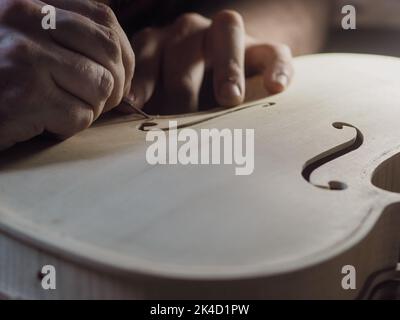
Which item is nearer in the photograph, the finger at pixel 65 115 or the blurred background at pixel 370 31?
the finger at pixel 65 115

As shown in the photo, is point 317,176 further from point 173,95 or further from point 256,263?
point 173,95

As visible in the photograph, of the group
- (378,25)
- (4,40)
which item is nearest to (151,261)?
(4,40)

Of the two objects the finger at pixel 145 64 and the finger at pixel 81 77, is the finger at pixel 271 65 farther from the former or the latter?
the finger at pixel 81 77

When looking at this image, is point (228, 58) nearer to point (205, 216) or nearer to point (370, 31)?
point (205, 216)

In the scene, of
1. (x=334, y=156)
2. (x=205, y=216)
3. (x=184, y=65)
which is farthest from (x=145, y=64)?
(x=205, y=216)

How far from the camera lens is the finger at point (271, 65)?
0.92 m

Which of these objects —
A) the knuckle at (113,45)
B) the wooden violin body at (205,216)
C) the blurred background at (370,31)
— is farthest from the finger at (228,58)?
the blurred background at (370,31)

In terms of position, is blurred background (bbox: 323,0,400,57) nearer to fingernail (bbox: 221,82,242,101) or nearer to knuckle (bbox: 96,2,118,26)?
fingernail (bbox: 221,82,242,101)

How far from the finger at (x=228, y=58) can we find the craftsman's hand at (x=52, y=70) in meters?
0.21

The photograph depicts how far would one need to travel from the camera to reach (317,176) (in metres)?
0.62

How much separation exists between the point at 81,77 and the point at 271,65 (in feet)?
1.25

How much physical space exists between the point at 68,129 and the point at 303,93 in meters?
0.37

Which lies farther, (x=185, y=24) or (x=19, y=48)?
(x=185, y=24)

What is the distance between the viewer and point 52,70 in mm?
657
